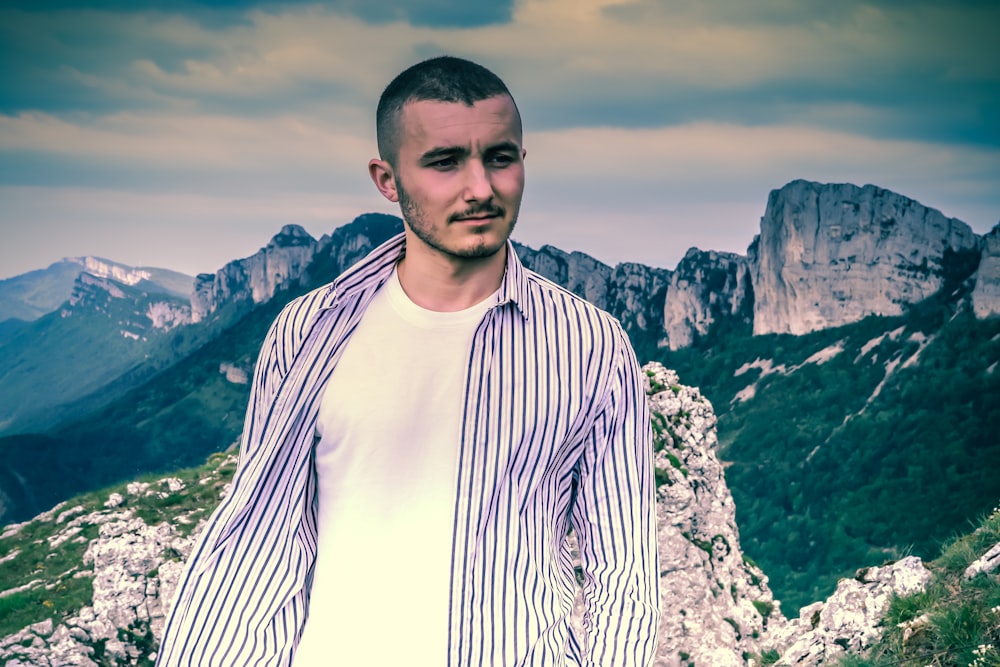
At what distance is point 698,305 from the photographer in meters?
151

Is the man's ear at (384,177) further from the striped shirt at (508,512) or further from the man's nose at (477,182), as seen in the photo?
the striped shirt at (508,512)

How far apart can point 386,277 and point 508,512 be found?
0.93 metres

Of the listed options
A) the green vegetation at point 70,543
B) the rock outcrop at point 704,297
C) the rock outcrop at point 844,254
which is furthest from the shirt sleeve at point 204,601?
the rock outcrop at point 704,297

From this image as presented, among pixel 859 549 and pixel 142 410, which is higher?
pixel 142 410

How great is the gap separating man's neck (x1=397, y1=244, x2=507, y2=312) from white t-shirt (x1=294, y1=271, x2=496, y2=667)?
4 cm

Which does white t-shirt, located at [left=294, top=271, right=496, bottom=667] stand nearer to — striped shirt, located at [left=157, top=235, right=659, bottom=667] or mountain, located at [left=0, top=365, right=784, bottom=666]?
striped shirt, located at [left=157, top=235, right=659, bottom=667]

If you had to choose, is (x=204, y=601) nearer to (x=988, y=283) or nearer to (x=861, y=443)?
(x=861, y=443)

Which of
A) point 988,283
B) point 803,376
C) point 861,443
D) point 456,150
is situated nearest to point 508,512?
Answer: point 456,150

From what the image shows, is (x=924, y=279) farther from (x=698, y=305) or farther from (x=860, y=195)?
(x=698, y=305)

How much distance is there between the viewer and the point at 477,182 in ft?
7.59

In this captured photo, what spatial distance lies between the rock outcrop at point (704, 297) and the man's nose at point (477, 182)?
150908 mm

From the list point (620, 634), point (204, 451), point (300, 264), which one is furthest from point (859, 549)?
point (300, 264)

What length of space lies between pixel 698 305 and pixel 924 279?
39546mm

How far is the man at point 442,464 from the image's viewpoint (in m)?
2.36
